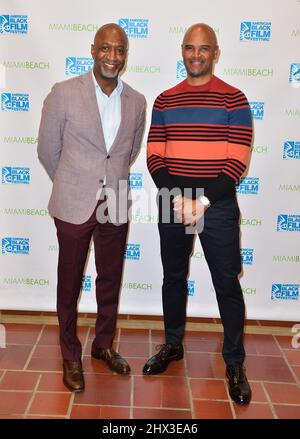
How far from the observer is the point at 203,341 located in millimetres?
3447

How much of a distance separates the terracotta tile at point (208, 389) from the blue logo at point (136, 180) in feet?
4.54

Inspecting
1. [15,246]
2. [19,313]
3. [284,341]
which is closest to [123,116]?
[15,246]

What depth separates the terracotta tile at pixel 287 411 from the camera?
2.56 meters

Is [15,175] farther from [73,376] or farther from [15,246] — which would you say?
[73,376]

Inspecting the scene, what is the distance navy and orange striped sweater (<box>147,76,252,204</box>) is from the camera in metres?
2.59

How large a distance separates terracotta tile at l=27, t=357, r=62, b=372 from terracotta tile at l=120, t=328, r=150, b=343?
0.52 m

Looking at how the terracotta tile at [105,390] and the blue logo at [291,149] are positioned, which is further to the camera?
the blue logo at [291,149]

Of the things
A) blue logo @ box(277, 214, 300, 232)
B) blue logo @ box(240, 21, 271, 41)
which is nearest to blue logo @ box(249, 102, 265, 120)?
blue logo @ box(240, 21, 271, 41)

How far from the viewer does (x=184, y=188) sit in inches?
106

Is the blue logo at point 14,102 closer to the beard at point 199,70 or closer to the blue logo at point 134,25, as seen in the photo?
the blue logo at point 134,25

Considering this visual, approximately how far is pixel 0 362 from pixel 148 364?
0.90 metres

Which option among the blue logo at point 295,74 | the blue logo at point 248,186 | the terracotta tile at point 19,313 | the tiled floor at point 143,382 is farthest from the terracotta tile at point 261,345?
the blue logo at point 295,74

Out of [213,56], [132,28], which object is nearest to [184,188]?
[213,56]

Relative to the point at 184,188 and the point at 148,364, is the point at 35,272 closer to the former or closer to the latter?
the point at 148,364
